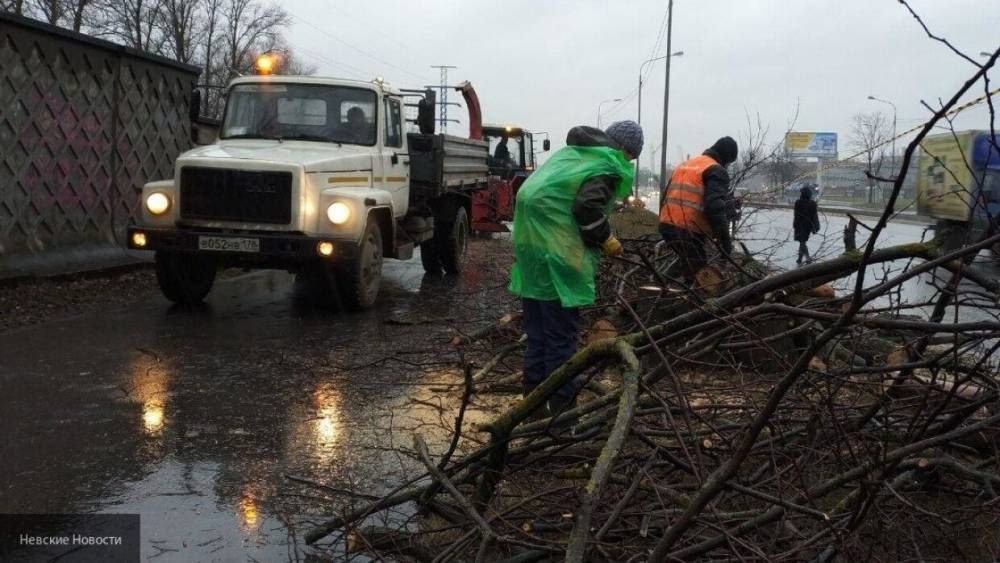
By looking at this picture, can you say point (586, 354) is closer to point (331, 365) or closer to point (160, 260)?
point (331, 365)

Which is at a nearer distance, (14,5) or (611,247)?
(611,247)

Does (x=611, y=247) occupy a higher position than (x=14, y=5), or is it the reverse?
(x=14, y=5)

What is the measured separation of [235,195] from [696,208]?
4172 mm

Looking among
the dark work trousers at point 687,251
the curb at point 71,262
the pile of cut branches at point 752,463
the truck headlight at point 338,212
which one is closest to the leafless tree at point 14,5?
the curb at point 71,262

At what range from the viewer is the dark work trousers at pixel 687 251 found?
660cm

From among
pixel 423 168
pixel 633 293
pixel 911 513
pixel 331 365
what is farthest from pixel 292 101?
pixel 911 513

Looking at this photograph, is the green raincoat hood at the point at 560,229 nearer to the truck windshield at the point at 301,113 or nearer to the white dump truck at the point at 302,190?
the white dump truck at the point at 302,190

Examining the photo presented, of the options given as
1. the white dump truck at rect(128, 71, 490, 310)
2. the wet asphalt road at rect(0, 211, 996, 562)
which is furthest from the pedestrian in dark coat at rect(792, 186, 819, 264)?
the white dump truck at rect(128, 71, 490, 310)

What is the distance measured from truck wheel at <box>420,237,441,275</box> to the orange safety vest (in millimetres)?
5849

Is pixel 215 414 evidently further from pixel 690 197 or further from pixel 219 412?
pixel 690 197

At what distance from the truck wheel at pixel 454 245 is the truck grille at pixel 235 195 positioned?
15.0 feet

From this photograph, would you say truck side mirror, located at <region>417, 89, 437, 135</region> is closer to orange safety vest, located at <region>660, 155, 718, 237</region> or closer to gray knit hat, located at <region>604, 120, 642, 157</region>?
orange safety vest, located at <region>660, 155, 718, 237</region>

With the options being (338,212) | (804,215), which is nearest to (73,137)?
(338,212)

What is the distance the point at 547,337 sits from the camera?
475 centimetres
